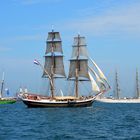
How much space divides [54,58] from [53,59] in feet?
1.34

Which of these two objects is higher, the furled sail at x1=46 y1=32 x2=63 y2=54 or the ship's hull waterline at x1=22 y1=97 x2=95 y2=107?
the furled sail at x1=46 y1=32 x2=63 y2=54

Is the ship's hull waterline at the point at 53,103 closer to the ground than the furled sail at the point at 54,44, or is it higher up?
closer to the ground

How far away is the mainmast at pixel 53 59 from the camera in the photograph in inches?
4798

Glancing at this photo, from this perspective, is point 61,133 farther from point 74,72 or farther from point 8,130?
point 74,72

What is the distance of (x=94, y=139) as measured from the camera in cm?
4128

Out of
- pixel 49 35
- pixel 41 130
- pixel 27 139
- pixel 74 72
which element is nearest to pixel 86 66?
pixel 74 72

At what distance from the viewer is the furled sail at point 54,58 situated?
122m

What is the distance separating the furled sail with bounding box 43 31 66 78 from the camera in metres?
122

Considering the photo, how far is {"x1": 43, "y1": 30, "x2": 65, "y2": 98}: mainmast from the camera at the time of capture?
400ft

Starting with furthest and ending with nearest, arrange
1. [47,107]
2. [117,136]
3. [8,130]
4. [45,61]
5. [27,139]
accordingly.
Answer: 1. [45,61]
2. [47,107]
3. [8,130]
4. [117,136]
5. [27,139]

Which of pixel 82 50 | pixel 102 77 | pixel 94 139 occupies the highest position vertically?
pixel 82 50

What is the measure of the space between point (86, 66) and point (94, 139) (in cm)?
8323

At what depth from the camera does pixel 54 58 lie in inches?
4828

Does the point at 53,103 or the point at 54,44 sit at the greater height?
the point at 54,44
